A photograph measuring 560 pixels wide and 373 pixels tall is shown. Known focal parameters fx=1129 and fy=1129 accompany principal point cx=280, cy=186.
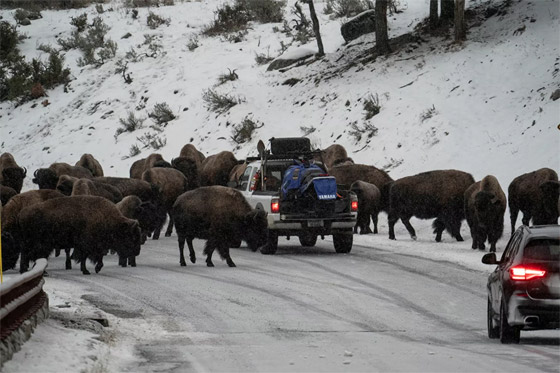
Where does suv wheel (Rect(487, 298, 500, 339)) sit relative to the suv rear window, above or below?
below

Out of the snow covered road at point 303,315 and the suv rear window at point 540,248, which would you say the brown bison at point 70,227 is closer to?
the snow covered road at point 303,315

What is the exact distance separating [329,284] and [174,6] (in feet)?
178

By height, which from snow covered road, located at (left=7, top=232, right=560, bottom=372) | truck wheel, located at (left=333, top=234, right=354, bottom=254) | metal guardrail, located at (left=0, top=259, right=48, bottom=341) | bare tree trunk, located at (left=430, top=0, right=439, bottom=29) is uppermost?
bare tree trunk, located at (left=430, top=0, right=439, bottom=29)

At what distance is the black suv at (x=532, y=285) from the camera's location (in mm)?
11359

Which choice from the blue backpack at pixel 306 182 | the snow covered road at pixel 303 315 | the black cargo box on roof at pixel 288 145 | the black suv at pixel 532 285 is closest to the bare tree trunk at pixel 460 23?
the black cargo box on roof at pixel 288 145

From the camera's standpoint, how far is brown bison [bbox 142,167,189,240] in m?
28.5

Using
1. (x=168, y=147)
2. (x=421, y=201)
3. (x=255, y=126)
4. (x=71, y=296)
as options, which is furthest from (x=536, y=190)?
(x=168, y=147)

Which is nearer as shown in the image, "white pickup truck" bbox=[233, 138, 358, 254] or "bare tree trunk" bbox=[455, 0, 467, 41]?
"white pickup truck" bbox=[233, 138, 358, 254]

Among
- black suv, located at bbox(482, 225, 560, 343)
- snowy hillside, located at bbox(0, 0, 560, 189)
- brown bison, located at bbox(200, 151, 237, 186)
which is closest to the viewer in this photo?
black suv, located at bbox(482, 225, 560, 343)

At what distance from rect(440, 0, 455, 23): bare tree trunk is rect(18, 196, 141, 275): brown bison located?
2756cm

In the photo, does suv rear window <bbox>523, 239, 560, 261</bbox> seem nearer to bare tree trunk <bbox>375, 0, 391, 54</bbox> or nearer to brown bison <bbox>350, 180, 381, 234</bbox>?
brown bison <bbox>350, 180, 381, 234</bbox>

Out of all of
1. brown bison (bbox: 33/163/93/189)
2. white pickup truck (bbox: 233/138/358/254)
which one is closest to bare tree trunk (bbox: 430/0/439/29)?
brown bison (bbox: 33/163/93/189)

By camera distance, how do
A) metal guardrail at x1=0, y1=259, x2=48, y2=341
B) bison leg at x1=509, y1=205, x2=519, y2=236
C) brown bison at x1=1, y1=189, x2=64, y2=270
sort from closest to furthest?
metal guardrail at x1=0, y1=259, x2=48, y2=341 → brown bison at x1=1, y1=189, x2=64, y2=270 → bison leg at x1=509, y1=205, x2=519, y2=236

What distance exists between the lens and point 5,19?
69375 mm
